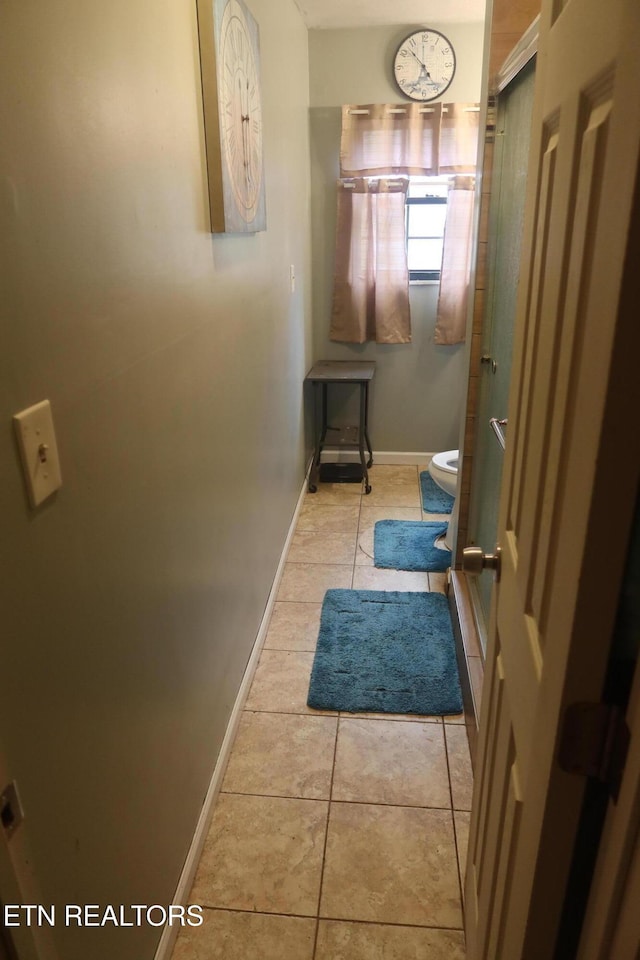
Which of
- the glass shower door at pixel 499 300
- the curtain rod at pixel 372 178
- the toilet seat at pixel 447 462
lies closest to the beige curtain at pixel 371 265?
the curtain rod at pixel 372 178

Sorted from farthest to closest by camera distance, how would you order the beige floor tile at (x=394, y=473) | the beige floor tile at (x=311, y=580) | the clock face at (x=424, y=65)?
the beige floor tile at (x=394, y=473) → the clock face at (x=424, y=65) → the beige floor tile at (x=311, y=580)

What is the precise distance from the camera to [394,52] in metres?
3.48

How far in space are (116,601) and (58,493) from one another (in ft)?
0.95

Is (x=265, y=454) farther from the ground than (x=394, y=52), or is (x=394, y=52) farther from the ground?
(x=394, y=52)

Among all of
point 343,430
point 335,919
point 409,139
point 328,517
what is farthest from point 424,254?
point 335,919

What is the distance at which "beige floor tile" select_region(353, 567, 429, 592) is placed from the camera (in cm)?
289

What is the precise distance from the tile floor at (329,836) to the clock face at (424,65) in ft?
9.99

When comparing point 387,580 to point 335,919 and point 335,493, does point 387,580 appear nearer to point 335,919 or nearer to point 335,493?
point 335,493

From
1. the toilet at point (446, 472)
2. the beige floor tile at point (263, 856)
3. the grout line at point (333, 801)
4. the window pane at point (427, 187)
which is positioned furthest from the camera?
the window pane at point (427, 187)

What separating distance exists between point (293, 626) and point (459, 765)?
0.91 metres

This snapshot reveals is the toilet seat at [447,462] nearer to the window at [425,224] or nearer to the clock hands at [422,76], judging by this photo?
the window at [425,224]

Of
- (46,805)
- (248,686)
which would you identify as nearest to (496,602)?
(46,805)

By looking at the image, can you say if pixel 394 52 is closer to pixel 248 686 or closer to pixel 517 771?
pixel 248 686

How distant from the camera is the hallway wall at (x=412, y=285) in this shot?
137 inches
